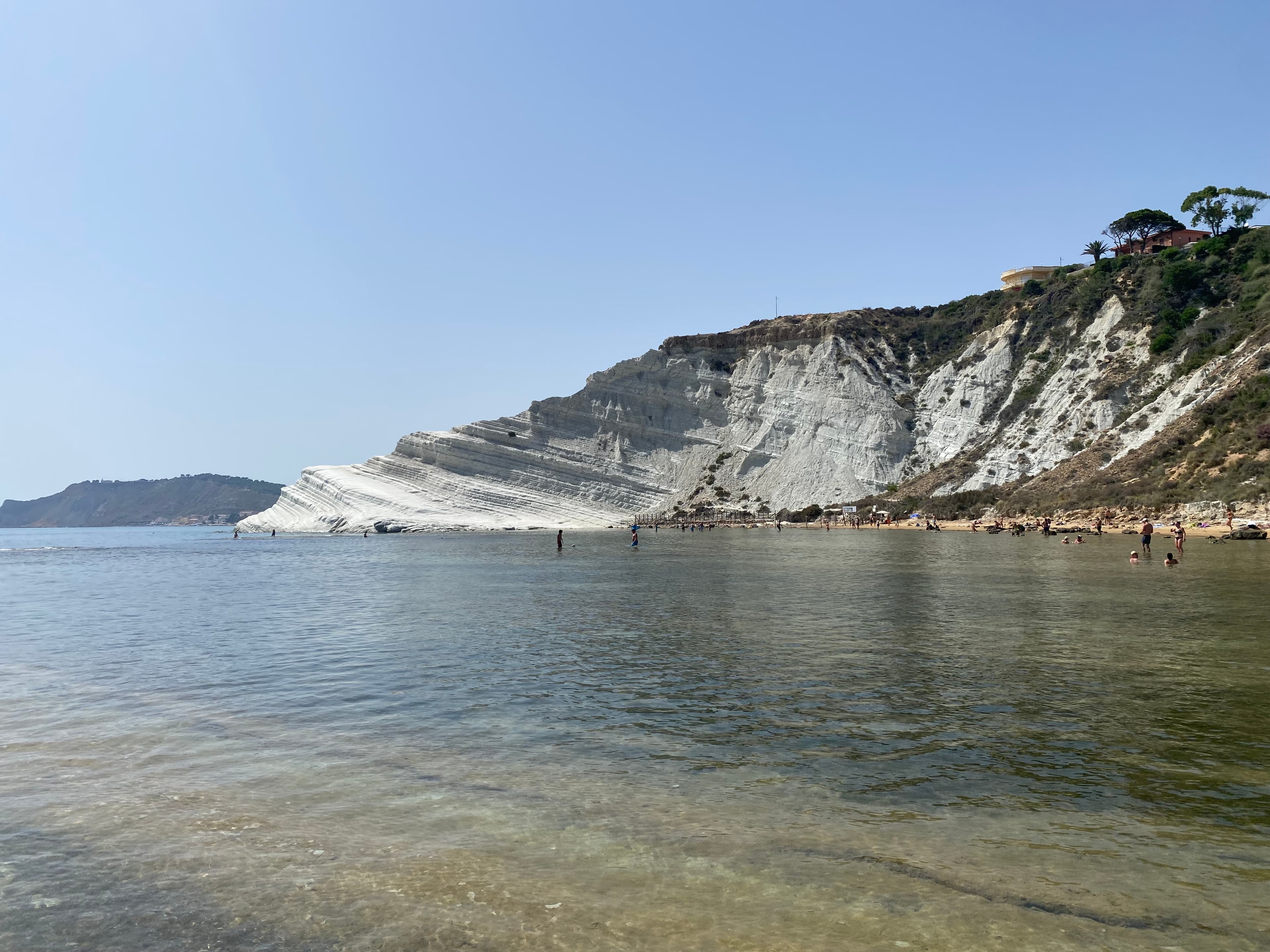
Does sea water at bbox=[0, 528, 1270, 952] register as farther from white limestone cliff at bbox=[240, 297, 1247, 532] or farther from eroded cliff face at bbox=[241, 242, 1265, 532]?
white limestone cliff at bbox=[240, 297, 1247, 532]

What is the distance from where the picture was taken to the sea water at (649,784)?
527 cm

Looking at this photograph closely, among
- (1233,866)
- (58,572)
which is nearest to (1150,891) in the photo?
(1233,866)

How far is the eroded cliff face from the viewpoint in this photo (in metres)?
83.8

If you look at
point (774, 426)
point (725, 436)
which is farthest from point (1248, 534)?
point (725, 436)

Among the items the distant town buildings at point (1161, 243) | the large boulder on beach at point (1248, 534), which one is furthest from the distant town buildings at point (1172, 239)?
the large boulder on beach at point (1248, 534)

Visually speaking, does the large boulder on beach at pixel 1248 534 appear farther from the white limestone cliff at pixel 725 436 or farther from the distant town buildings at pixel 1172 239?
the distant town buildings at pixel 1172 239

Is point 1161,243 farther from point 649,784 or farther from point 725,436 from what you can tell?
point 649,784

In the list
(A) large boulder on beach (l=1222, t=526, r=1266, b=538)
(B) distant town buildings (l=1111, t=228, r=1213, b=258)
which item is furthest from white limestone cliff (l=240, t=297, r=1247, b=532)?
(A) large boulder on beach (l=1222, t=526, r=1266, b=538)

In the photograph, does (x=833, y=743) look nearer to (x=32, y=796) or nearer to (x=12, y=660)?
(x=32, y=796)

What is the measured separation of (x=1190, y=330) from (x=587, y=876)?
3237 inches

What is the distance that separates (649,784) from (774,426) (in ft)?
305

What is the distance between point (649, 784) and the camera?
7.87 meters

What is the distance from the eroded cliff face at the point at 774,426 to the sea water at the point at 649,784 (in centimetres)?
7018

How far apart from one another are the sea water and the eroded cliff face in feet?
230
